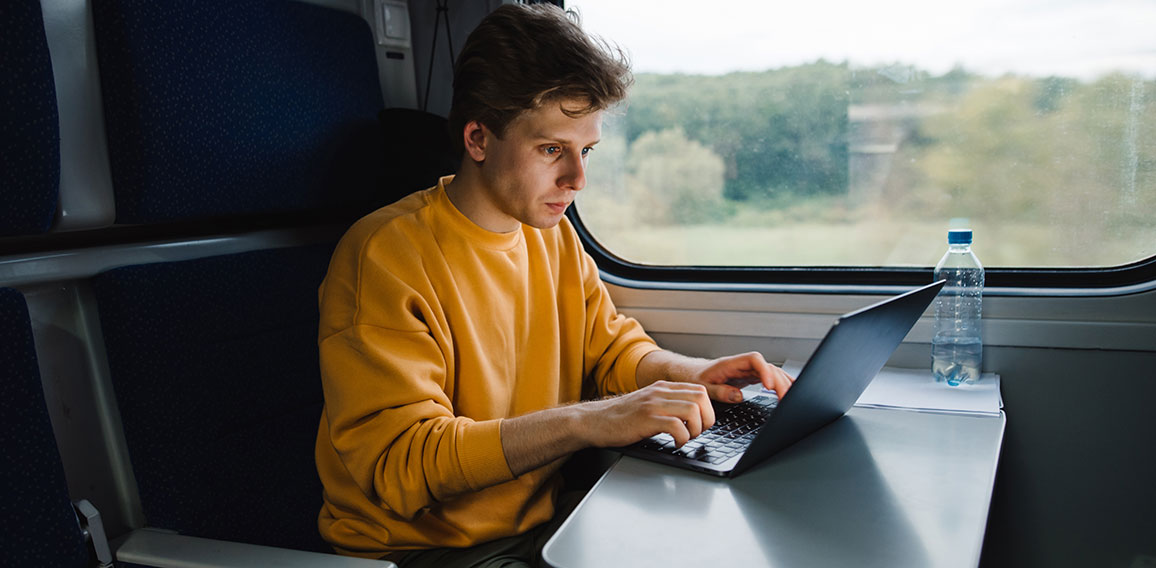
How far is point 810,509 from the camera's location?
42.6 inches

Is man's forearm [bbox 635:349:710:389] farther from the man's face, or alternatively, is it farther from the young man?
the man's face

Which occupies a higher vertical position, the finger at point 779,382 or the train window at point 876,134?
the train window at point 876,134

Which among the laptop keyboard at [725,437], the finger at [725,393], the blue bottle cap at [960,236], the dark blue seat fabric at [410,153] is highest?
the dark blue seat fabric at [410,153]

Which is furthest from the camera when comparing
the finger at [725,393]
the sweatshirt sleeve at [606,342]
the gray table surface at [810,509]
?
the sweatshirt sleeve at [606,342]

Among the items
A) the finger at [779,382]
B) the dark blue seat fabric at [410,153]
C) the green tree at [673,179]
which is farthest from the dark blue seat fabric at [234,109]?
the finger at [779,382]

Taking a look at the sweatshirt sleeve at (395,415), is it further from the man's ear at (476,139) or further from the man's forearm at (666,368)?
the man's forearm at (666,368)

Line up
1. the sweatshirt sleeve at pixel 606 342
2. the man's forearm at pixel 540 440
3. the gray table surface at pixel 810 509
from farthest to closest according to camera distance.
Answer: the sweatshirt sleeve at pixel 606 342 → the man's forearm at pixel 540 440 → the gray table surface at pixel 810 509

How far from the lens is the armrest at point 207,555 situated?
112 cm

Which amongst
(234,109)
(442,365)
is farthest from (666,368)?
(234,109)

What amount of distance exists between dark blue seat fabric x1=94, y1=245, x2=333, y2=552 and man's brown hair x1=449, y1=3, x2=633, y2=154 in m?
0.52

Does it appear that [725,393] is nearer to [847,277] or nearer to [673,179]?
[847,277]

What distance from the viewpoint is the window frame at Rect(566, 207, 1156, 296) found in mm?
1762

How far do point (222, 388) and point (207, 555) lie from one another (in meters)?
0.31

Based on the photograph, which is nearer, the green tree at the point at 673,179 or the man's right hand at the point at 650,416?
the man's right hand at the point at 650,416
